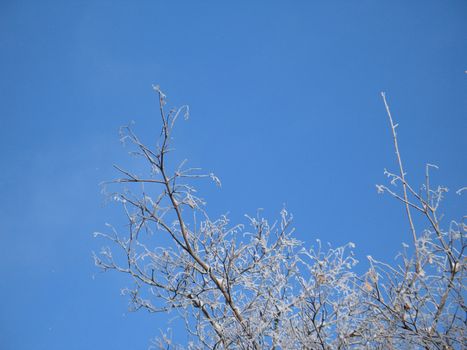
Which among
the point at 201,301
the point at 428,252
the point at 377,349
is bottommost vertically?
the point at 377,349

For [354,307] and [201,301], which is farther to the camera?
[201,301]

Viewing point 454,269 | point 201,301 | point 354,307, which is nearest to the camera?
point 454,269

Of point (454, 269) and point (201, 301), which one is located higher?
point (201, 301)

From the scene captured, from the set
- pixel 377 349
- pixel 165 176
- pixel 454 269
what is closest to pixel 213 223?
pixel 165 176

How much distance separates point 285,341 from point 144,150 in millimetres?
1763

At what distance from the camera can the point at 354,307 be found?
361cm

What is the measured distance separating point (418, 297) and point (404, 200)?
0.64 metres

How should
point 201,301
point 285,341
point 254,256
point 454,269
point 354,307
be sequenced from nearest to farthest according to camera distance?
1. point 454,269
2. point 285,341
3. point 354,307
4. point 201,301
5. point 254,256

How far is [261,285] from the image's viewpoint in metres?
3.97

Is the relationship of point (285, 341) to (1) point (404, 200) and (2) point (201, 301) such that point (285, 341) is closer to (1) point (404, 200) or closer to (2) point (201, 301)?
(2) point (201, 301)

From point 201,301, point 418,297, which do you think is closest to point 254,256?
point 201,301

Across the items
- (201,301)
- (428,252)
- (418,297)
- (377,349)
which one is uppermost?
(201,301)

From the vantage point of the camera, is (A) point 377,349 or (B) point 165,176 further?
(B) point 165,176

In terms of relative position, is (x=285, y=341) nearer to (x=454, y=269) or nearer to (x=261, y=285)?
(x=261, y=285)
